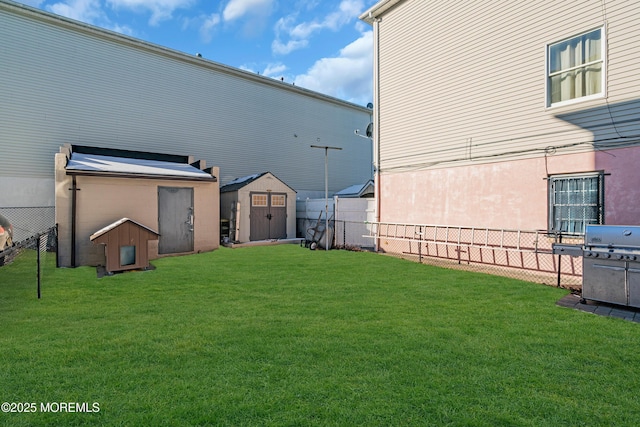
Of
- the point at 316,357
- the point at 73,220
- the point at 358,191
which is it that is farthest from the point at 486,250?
the point at 73,220

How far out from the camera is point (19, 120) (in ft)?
42.0

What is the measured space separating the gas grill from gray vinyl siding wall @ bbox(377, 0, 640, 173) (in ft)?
8.75

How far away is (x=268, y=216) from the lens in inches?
604

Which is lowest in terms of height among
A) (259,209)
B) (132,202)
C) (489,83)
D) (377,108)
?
(259,209)

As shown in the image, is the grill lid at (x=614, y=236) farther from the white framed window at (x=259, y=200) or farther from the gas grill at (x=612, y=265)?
the white framed window at (x=259, y=200)

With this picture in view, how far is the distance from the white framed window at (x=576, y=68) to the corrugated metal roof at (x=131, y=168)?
34.2 ft

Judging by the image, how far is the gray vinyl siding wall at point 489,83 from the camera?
709cm

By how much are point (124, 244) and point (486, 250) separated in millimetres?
9488

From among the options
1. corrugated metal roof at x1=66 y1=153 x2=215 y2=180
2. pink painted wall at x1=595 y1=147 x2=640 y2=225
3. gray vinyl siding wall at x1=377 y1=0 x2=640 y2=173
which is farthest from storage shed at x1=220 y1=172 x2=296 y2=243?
pink painted wall at x1=595 y1=147 x2=640 y2=225

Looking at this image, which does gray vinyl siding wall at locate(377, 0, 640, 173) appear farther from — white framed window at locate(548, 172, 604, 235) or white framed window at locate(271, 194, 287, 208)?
white framed window at locate(271, 194, 287, 208)

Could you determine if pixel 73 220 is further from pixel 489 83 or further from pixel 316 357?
pixel 489 83

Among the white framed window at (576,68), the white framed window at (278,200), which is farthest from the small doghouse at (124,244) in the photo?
the white framed window at (576,68)

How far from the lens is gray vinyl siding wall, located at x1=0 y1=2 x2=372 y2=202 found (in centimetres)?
1285

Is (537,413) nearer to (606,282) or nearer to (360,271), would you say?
(606,282)
